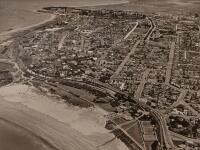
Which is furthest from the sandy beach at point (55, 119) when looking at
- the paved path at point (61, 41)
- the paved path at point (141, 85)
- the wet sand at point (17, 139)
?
the paved path at point (61, 41)

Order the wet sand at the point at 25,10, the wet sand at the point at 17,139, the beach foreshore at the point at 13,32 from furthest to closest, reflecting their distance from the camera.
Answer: the wet sand at the point at 25,10 → the beach foreshore at the point at 13,32 → the wet sand at the point at 17,139

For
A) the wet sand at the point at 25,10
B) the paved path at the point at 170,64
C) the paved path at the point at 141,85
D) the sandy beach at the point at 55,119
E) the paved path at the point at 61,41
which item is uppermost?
the wet sand at the point at 25,10

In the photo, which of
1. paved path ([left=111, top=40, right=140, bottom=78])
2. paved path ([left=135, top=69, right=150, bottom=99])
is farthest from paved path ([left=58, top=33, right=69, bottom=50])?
paved path ([left=135, top=69, right=150, bottom=99])

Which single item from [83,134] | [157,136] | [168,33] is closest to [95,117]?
[83,134]

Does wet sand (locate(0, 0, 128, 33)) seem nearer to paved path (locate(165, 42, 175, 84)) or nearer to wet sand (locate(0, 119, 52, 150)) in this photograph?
paved path (locate(165, 42, 175, 84))

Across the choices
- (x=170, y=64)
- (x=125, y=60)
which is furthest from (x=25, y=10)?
(x=170, y=64)

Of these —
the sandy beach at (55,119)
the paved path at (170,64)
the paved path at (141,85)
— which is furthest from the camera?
the paved path at (170,64)

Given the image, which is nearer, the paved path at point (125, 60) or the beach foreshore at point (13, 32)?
the paved path at point (125, 60)

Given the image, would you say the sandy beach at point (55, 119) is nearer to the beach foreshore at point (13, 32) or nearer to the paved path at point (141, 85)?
the paved path at point (141, 85)
